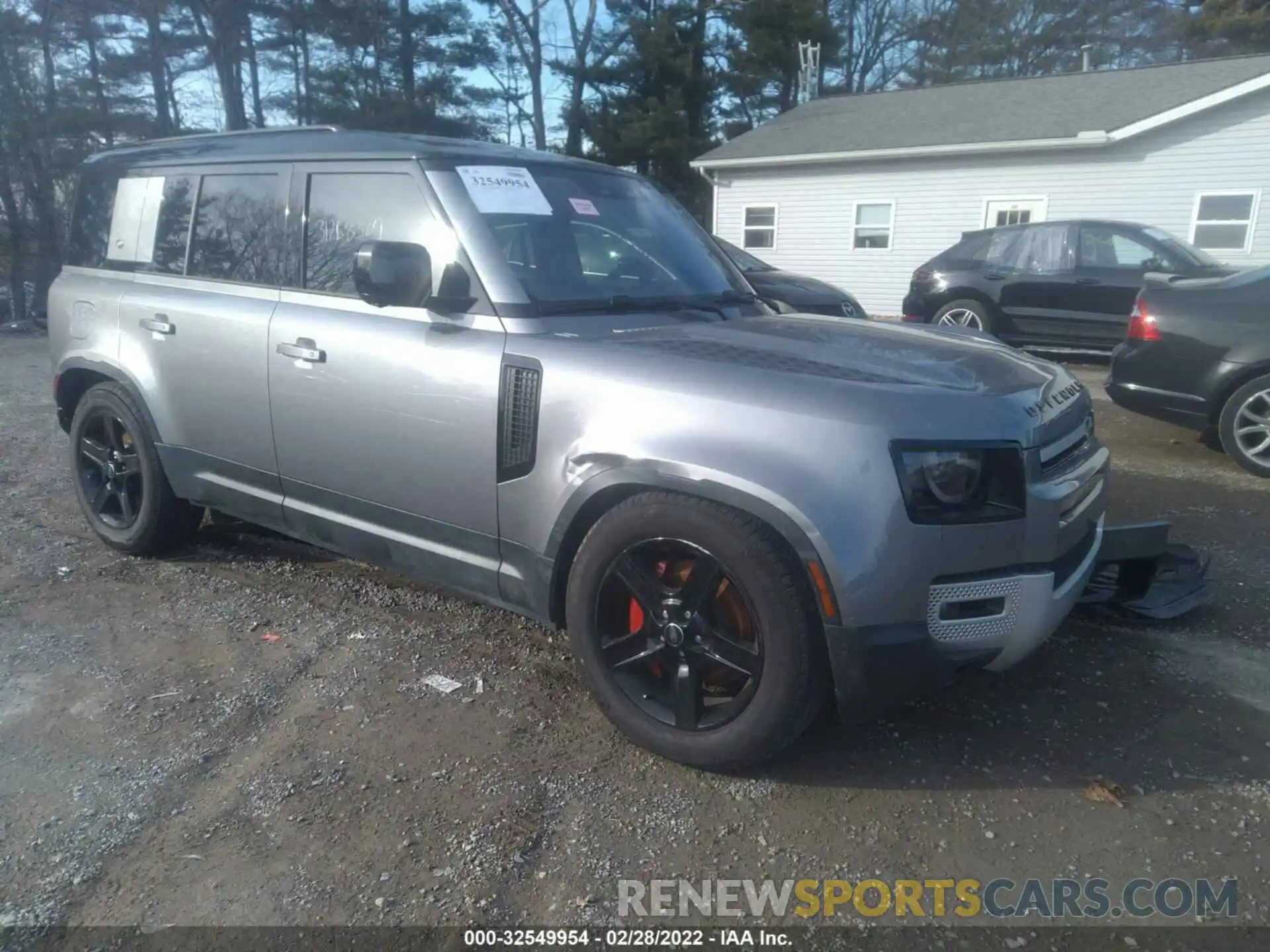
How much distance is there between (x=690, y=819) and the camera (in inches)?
106

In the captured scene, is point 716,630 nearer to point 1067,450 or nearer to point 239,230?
point 1067,450

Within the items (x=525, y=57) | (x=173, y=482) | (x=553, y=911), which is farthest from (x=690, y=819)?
(x=525, y=57)

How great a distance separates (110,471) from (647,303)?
116 inches

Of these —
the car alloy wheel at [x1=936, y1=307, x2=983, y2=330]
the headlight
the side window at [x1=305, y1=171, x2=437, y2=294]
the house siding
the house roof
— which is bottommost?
the car alloy wheel at [x1=936, y1=307, x2=983, y2=330]

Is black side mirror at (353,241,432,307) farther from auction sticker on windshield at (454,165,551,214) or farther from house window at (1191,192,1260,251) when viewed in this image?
house window at (1191,192,1260,251)

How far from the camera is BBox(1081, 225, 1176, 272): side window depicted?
36.6 ft

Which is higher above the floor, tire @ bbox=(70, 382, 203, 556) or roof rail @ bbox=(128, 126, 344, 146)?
roof rail @ bbox=(128, 126, 344, 146)

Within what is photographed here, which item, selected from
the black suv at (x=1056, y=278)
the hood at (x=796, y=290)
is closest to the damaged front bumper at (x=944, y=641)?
the hood at (x=796, y=290)

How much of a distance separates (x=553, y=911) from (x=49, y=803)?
158cm

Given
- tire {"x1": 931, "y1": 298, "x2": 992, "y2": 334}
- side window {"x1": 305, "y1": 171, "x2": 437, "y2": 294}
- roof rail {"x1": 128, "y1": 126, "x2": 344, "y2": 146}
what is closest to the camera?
side window {"x1": 305, "y1": 171, "x2": 437, "y2": 294}

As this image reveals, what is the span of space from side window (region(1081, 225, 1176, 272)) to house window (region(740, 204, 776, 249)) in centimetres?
948

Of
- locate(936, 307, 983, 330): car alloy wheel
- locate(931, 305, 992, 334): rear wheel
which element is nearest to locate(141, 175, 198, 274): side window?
locate(931, 305, 992, 334): rear wheel

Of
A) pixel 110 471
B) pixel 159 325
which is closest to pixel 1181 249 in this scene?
pixel 159 325

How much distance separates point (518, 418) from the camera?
3.08m
